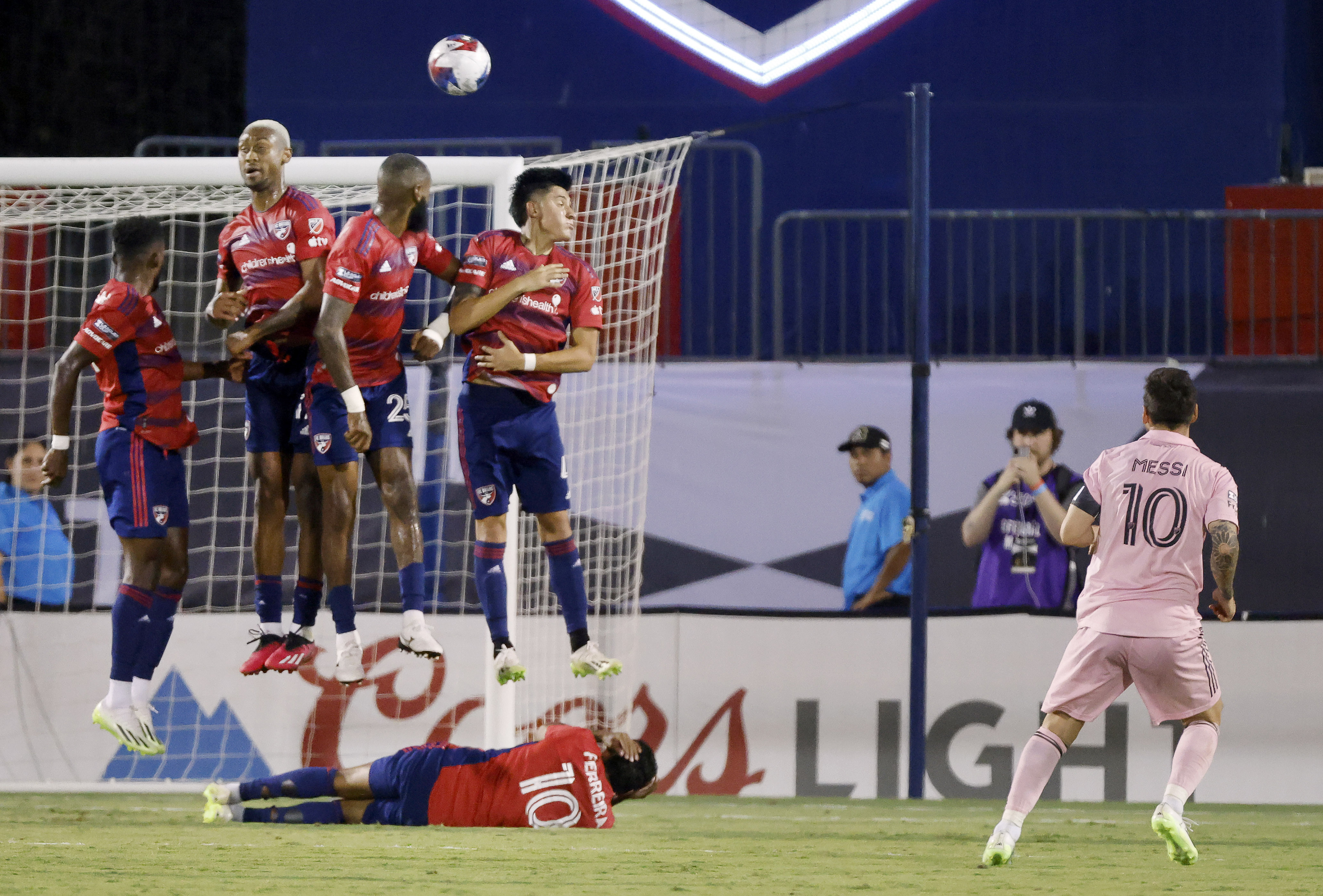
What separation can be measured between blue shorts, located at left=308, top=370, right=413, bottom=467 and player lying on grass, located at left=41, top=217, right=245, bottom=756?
0.48 meters

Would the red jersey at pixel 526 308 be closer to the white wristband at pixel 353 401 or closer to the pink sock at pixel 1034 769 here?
the white wristband at pixel 353 401

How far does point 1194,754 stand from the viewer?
18.4 ft

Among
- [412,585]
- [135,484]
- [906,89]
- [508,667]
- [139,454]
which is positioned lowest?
[508,667]

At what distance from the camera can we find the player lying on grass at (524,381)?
23.7 feet

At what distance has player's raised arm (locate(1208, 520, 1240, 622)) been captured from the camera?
5570mm

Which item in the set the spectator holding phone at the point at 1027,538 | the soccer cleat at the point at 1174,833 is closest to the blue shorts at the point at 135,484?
the soccer cleat at the point at 1174,833

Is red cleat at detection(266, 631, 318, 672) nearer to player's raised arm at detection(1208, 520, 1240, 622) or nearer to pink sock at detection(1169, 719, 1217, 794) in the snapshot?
pink sock at detection(1169, 719, 1217, 794)

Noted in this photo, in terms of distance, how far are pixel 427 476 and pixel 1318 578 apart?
19.4 ft

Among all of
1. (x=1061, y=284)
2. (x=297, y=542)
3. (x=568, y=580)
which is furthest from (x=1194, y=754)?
(x=1061, y=284)

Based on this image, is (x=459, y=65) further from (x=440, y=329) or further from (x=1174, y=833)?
(x=1174, y=833)

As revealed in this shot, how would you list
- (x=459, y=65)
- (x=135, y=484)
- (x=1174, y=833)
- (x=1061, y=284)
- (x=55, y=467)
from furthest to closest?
(x=1061, y=284) → (x=459, y=65) → (x=135, y=484) → (x=55, y=467) → (x=1174, y=833)

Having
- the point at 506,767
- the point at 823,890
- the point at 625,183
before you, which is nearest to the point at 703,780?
the point at 506,767

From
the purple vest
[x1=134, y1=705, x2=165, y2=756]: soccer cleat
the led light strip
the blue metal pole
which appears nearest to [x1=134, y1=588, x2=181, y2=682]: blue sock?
[x1=134, y1=705, x2=165, y2=756]: soccer cleat

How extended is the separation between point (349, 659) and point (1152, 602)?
3.49 metres
